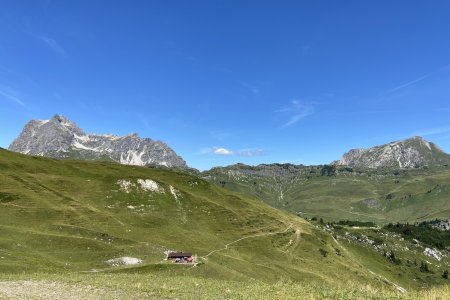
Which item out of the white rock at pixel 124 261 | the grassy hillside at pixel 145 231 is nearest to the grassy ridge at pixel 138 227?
the grassy hillside at pixel 145 231

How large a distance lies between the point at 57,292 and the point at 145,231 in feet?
293

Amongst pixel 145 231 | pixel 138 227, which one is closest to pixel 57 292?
pixel 145 231

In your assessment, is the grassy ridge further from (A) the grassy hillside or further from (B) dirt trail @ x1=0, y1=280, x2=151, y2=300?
(B) dirt trail @ x1=0, y1=280, x2=151, y2=300

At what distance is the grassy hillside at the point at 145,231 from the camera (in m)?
74.2

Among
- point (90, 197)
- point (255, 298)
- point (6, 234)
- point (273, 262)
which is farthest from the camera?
point (90, 197)

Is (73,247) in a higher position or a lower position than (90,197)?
lower

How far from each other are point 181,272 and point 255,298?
51948 mm

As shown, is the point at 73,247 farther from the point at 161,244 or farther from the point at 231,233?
the point at 231,233

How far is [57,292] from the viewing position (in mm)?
29719

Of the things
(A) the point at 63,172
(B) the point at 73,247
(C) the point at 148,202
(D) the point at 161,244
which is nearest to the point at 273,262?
(D) the point at 161,244

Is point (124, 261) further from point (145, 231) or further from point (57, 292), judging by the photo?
point (57, 292)

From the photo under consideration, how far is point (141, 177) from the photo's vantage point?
166 meters

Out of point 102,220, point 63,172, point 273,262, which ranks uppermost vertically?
point 63,172

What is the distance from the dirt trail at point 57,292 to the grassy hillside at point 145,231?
2003mm
